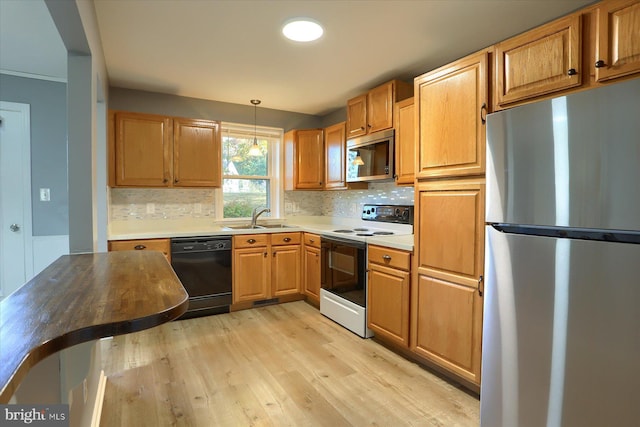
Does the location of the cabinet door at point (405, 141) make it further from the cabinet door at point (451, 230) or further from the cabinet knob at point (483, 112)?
the cabinet knob at point (483, 112)

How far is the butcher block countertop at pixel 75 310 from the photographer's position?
2.12 ft

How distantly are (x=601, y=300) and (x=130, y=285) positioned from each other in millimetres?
1666

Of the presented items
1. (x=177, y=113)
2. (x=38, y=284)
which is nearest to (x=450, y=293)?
(x=38, y=284)

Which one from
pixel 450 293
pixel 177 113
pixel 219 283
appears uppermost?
pixel 177 113

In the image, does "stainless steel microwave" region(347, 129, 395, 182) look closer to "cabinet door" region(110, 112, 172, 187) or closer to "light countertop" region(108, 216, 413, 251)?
"light countertop" region(108, 216, 413, 251)

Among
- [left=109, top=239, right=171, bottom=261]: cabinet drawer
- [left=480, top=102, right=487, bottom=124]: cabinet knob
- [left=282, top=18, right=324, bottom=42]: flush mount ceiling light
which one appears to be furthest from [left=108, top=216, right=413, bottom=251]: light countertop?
[left=282, top=18, right=324, bottom=42]: flush mount ceiling light

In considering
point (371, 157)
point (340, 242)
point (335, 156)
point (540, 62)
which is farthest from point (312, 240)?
point (540, 62)

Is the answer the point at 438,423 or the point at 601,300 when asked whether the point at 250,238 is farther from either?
the point at 601,300

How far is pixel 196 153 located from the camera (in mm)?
3621

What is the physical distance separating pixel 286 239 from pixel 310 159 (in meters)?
1.04

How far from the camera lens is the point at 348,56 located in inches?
106

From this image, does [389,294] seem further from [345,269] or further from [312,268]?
[312,268]

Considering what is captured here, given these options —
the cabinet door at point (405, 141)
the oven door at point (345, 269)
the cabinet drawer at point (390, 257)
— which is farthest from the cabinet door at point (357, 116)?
the cabinet drawer at point (390, 257)

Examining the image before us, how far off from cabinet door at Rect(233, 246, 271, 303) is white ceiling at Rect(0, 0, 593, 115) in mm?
1747
